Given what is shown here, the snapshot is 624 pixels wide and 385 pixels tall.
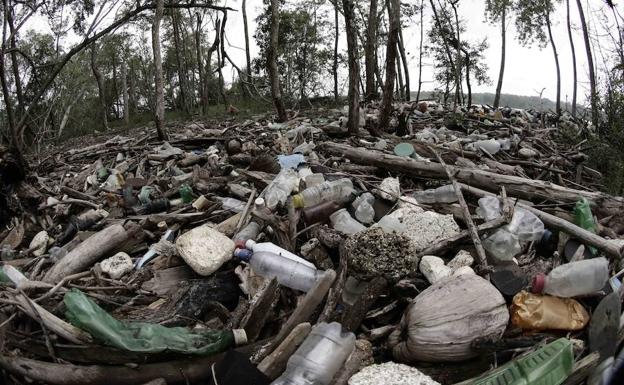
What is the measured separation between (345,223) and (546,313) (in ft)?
4.09

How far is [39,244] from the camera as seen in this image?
3.38 meters

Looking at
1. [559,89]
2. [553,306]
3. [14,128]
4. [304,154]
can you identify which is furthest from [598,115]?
[559,89]

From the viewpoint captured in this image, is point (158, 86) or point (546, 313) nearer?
point (546, 313)

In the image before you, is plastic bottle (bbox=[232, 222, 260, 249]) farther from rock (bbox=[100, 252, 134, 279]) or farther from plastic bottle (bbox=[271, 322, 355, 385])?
plastic bottle (bbox=[271, 322, 355, 385])

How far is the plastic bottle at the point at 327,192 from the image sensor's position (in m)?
3.17

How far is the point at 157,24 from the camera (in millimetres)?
7512

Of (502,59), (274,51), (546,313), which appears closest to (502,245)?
(546,313)

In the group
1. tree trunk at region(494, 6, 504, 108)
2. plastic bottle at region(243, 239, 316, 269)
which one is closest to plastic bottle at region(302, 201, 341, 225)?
plastic bottle at region(243, 239, 316, 269)

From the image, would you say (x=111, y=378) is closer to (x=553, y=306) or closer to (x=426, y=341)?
(x=426, y=341)

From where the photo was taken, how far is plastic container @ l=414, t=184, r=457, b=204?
311 centimetres

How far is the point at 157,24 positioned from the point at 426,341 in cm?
726

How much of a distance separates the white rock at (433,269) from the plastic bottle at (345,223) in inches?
21.9

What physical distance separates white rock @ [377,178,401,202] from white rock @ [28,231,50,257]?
2.48m

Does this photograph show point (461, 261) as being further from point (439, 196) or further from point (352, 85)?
point (352, 85)
